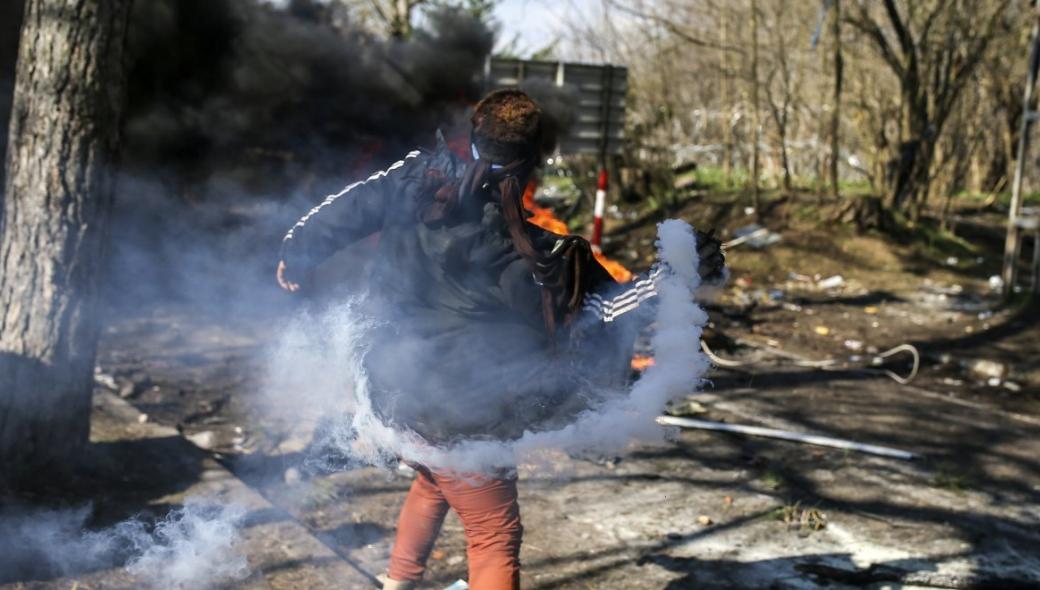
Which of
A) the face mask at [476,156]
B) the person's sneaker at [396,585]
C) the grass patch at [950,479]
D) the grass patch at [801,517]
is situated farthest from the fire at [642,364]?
the grass patch at [950,479]

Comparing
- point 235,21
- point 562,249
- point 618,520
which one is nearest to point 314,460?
point 618,520

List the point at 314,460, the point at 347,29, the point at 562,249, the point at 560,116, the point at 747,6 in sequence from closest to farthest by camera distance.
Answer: the point at 562,249
the point at 314,460
the point at 560,116
the point at 347,29
the point at 747,6

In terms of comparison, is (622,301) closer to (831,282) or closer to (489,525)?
(489,525)

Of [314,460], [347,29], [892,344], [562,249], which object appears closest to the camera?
[562,249]

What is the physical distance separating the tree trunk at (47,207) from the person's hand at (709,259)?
271 centimetres

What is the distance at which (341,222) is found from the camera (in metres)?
3.09

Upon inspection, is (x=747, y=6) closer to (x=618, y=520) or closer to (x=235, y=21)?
(x=235, y=21)

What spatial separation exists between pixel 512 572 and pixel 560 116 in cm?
946

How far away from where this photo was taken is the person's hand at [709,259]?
2887 millimetres

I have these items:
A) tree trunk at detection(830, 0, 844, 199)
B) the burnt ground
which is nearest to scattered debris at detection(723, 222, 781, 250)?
tree trunk at detection(830, 0, 844, 199)

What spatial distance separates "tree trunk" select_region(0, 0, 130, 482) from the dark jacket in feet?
6.27

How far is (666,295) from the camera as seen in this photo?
9.33 feet

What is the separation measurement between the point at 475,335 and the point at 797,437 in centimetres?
366

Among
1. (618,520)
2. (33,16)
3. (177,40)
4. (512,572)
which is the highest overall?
(177,40)
